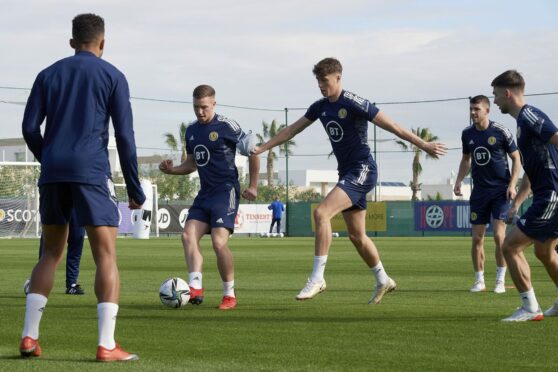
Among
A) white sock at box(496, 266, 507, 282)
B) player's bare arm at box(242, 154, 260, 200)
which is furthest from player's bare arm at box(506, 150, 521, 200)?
player's bare arm at box(242, 154, 260, 200)

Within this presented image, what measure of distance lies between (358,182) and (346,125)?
0.60m

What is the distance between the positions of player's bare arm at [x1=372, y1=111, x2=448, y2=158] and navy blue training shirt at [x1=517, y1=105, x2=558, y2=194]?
132 centimetres

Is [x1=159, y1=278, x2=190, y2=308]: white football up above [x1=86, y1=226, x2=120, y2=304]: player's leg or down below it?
below

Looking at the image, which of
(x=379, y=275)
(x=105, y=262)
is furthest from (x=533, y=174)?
(x=105, y=262)

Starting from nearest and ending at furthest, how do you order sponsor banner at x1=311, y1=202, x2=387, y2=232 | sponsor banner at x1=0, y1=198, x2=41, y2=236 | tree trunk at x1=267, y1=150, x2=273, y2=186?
sponsor banner at x1=0, y1=198, x2=41, y2=236 < sponsor banner at x1=311, y1=202, x2=387, y2=232 < tree trunk at x1=267, y1=150, x2=273, y2=186

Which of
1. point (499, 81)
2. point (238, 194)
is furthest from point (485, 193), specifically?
point (499, 81)

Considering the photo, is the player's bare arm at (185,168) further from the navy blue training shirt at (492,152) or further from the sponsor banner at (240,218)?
the sponsor banner at (240,218)

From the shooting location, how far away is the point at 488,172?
14.1m

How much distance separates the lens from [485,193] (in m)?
14.1

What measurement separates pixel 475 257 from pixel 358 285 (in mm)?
1670

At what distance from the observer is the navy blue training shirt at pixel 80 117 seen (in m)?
6.78

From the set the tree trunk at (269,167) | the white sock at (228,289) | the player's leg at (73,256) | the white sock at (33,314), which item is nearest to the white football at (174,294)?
the white sock at (228,289)

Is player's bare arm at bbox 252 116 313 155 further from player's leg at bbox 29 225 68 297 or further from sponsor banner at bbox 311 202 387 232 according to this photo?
sponsor banner at bbox 311 202 387 232

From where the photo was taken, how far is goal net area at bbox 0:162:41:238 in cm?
4864
